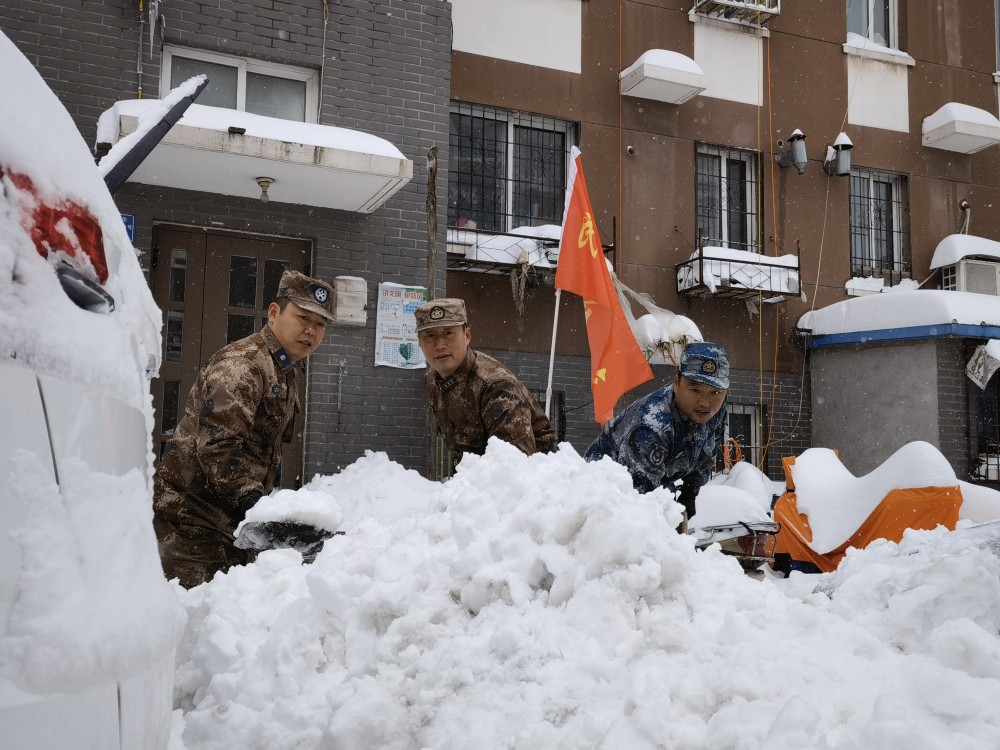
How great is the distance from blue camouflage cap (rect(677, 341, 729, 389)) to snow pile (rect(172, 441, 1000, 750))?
4.84 feet

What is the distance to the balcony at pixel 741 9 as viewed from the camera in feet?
34.4

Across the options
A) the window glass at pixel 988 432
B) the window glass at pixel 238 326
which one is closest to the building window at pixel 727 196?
the window glass at pixel 988 432

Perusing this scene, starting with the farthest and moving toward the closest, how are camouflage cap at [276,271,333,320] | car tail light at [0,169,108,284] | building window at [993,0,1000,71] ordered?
building window at [993,0,1000,71], camouflage cap at [276,271,333,320], car tail light at [0,169,108,284]

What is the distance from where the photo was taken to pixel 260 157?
6.46m

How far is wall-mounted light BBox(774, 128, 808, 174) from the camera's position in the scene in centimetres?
1073

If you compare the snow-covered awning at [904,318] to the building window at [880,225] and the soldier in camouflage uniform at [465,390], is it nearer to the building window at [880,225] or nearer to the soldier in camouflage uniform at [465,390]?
the building window at [880,225]

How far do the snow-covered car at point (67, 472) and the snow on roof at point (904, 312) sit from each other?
1058 centimetres

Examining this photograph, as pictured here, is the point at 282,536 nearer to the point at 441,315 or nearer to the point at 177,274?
the point at 441,315

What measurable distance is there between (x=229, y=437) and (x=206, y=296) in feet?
14.3

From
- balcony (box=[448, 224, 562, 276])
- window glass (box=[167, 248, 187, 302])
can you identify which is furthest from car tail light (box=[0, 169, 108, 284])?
balcony (box=[448, 224, 562, 276])

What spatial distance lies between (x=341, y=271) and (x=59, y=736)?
22.8ft

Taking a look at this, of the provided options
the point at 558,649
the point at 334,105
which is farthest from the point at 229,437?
the point at 334,105

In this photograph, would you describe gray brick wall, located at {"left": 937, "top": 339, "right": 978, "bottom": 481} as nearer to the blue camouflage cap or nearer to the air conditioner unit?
the air conditioner unit

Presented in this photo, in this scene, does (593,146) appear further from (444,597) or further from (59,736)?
(59,736)
